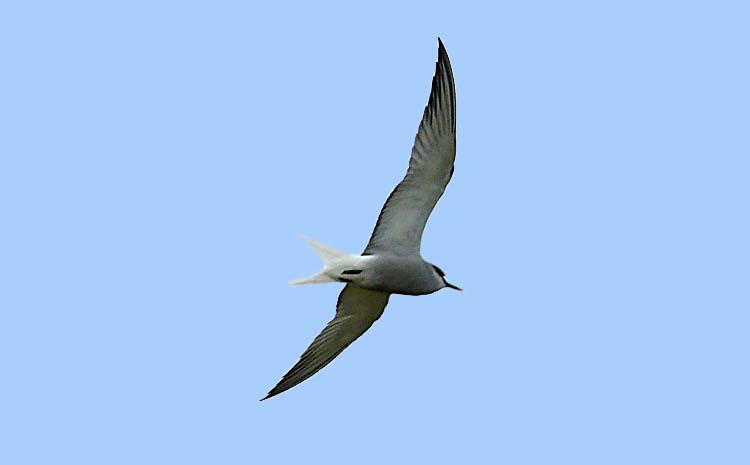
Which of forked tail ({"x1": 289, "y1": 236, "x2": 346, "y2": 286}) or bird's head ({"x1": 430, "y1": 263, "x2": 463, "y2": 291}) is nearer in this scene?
forked tail ({"x1": 289, "y1": 236, "x2": 346, "y2": 286})

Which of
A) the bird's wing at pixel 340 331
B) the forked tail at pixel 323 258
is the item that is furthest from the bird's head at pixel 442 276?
the forked tail at pixel 323 258

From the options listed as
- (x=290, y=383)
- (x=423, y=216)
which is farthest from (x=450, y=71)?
(x=290, y=383)

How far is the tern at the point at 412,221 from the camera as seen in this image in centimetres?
1241

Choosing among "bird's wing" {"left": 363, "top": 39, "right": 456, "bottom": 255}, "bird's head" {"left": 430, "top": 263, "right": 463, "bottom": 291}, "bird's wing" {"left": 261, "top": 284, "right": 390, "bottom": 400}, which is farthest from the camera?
"bird's wing" {"left": 261, "top": 284, "right": 390, "bottom": 400}

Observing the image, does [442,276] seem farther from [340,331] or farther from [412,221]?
[340,331]

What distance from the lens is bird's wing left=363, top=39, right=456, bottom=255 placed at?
12.4 metres

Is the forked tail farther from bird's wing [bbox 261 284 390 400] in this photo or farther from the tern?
bird's wing [bbox 261 284 390 400]

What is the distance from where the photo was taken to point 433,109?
40.8 feet

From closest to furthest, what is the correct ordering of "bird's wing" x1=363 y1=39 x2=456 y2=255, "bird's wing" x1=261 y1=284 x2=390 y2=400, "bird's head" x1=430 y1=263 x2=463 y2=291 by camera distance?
"bird's wing" x1=363 y1=39 x2=456 y2=255 → "bird's head" x1=430 y1=263 x2=463 y2=291 → "bird's wing" x1=261 y1=284 x2=390 y2=400

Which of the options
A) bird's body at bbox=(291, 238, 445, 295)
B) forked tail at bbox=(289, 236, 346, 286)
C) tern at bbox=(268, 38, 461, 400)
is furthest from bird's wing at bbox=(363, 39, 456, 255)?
forked tail at bbox=(289, 236, 346, 286)

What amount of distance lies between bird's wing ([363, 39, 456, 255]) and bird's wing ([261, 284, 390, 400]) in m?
0.64

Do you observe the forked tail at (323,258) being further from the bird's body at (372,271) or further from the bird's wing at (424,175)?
the bird's wing at (424,175)

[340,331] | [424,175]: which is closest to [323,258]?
[340,331]

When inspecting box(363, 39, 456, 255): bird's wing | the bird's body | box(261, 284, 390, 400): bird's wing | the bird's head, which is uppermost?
box(363, 39, 456, 255): bird's wing
